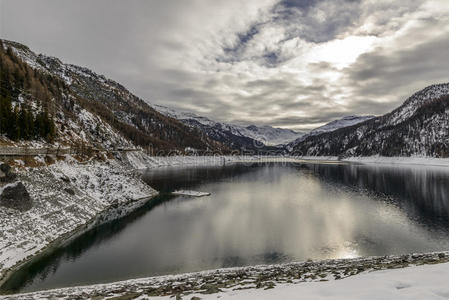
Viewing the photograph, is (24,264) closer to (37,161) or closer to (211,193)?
(37,161)

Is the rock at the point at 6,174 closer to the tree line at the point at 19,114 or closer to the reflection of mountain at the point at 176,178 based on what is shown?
the tree line at the point at 19,114

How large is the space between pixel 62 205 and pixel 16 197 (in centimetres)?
696

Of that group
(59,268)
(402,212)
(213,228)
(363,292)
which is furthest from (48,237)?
(402,212)

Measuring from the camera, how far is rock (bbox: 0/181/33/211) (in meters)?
29.1

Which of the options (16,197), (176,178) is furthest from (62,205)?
(176,178)

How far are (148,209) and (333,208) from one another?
37.3 metres

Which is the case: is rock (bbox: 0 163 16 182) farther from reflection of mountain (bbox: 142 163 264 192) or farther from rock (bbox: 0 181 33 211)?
reflection of mountain (bbox: 142 163 264 192)

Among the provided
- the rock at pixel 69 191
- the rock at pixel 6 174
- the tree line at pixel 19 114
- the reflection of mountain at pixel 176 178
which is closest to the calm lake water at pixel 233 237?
the rock at pixel 69 191

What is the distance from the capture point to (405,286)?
8.88 meters

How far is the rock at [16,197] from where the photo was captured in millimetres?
29062

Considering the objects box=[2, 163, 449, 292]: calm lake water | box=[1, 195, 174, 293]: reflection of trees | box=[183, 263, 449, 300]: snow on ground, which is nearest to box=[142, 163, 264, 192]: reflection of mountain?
box=[2, 163, 449, 292]: calm lake water

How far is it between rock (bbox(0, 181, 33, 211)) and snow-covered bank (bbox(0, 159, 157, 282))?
86 cm

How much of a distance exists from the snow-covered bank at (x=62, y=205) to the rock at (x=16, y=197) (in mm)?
856

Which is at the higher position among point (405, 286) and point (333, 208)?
point (405, 286)
